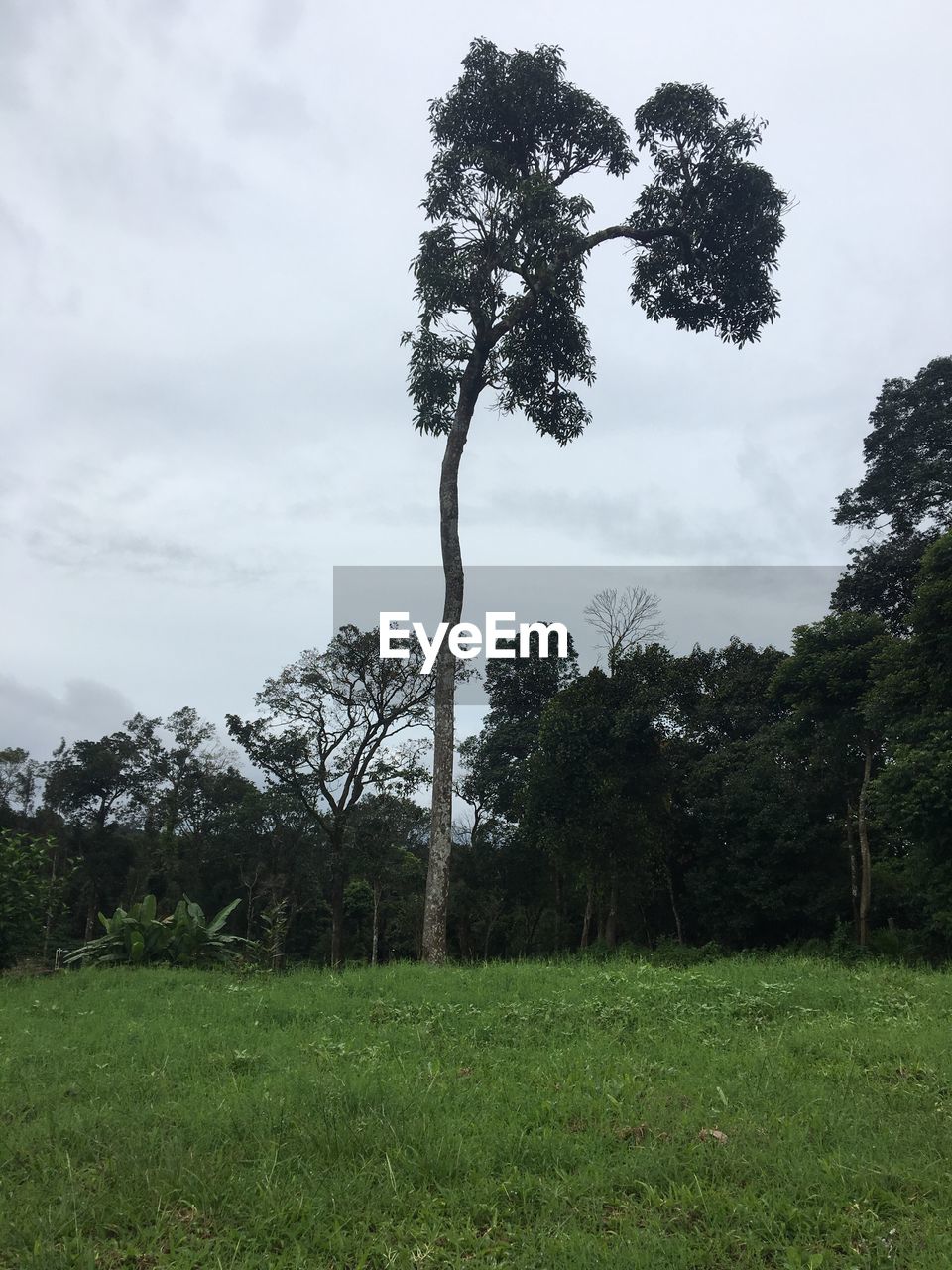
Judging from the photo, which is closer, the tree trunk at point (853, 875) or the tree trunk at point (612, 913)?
the tree trunk at point (853, 875)

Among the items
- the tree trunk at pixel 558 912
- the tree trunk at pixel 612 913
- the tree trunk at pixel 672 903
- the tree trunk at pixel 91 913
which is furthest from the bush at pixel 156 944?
the tree trunk at pixel 91 913

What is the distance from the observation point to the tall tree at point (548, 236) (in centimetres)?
1486

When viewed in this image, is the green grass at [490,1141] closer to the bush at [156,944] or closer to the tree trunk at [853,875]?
the bush at [156,944]

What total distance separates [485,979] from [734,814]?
670 inches

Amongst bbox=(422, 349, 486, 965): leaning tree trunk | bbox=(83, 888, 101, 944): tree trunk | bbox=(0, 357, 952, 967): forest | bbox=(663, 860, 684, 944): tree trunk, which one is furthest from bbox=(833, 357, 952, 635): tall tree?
bbox=(83, 888, 101, 944): tree trunk

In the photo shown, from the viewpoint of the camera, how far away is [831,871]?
80.3 feet

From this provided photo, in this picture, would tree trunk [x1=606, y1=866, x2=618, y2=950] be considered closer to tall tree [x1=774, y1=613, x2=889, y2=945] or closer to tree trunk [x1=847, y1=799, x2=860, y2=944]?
tree trunk [x1=847, y1=799, x2=860, y2=944]

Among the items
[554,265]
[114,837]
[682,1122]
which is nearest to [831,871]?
[554,265]

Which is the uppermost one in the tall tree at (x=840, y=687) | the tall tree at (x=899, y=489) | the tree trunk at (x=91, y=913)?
the tall tree at (x=899, y=489)

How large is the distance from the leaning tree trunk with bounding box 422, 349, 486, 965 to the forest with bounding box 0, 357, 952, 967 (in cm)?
760

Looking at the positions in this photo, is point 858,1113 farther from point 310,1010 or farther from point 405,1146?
point 310,1010

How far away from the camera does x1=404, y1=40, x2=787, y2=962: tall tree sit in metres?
14.9

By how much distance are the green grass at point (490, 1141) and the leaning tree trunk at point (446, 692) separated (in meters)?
5.47

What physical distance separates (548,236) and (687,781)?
16015 millimetres
